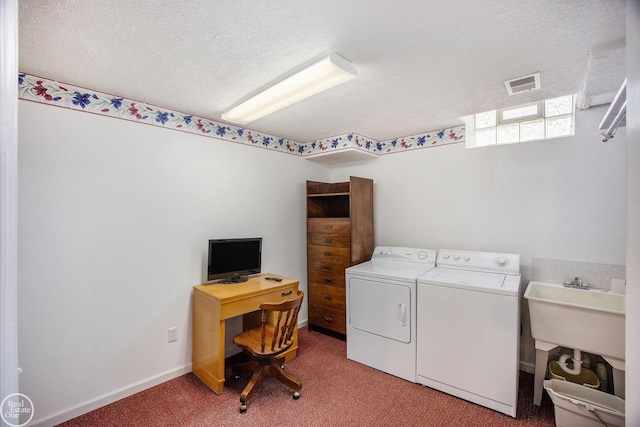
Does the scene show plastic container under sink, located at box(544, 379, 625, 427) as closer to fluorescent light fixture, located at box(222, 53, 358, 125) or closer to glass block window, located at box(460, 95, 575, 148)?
glass block window, located at box(460, 95, 575, 148)

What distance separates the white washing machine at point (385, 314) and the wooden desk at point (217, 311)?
653 mm

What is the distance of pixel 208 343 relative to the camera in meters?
2.32

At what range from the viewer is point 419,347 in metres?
2.33

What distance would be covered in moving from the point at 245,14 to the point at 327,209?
269 cm

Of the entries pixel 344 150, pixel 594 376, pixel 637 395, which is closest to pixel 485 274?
pixel 594 376

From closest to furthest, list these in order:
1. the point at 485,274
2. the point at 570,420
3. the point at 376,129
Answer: the point at 570,420 < the point at 485,274 < the point at 376,129

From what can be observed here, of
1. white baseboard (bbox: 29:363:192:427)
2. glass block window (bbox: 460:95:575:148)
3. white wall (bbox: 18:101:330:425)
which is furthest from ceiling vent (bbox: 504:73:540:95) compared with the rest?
white baseboard (bbox: 29:363:192:427)

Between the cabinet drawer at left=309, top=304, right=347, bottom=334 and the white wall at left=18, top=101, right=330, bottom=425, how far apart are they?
4.54ft

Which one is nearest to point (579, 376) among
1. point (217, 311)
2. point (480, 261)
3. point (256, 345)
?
point (480, 261)

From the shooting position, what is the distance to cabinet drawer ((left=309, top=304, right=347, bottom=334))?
10.3 ft

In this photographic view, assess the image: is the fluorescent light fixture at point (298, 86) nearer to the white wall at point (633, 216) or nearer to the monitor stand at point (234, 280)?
the white wall at point (633, 216)

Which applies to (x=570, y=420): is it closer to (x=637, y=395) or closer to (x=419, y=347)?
(x=419, y=347)

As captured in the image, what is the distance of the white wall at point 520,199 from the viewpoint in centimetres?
219

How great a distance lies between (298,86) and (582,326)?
249cm
